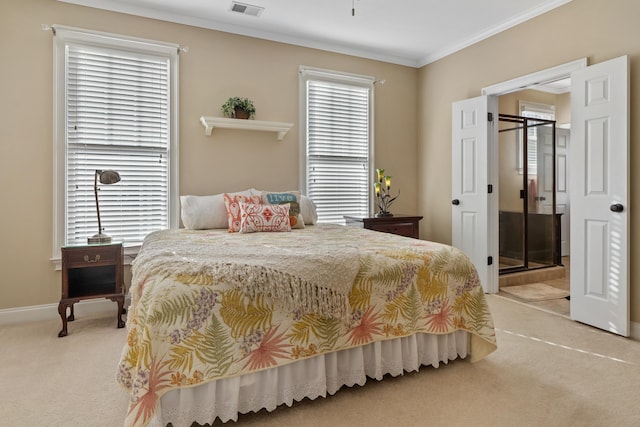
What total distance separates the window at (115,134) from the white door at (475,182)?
307 centimetres

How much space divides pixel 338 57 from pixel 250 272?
11.5ft

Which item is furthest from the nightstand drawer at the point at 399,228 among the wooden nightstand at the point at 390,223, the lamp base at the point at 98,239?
the lamp base at the point at 98,239

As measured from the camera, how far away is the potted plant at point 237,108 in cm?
371

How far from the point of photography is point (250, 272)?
170 cm

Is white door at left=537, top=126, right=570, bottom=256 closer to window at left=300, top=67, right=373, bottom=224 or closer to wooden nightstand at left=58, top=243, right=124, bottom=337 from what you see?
window at left=300, top=67, right=373, bottom=224

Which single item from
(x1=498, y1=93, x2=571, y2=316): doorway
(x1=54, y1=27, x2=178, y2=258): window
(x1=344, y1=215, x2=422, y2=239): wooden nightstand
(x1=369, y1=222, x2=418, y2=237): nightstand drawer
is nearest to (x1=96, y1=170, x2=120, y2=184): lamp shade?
(x1=54, y1=27, x2=178, y2=258): window

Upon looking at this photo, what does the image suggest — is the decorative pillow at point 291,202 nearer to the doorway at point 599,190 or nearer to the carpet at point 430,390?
the carpet at point 430,390

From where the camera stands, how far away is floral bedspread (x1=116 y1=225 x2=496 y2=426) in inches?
58.7

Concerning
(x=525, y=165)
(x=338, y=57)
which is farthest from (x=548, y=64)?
(x=338, y=57)

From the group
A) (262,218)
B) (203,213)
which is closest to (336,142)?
(262,218)

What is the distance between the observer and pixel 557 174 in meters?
5.37

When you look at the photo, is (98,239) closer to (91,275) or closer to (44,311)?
(91,275)

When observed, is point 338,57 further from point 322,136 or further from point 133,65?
point 133,65

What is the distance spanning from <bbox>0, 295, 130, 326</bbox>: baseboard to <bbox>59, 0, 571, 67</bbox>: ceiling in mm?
2687
